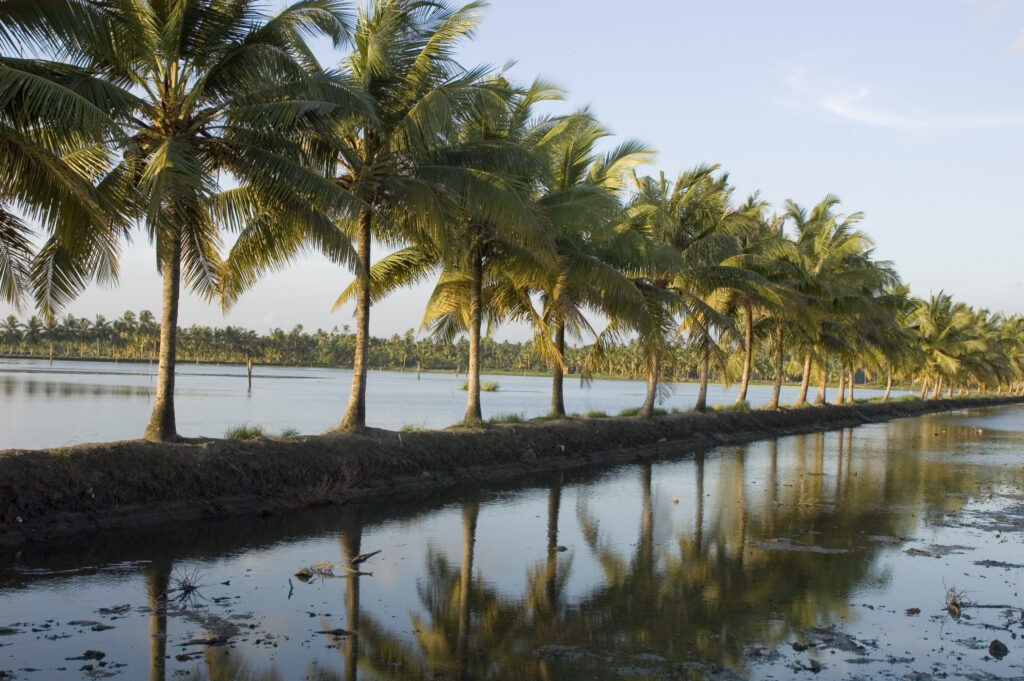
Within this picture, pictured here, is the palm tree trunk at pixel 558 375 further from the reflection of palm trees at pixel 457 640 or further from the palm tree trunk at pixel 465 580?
the reflection of palm trees at pixel 457 640

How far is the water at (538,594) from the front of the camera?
6656 mm

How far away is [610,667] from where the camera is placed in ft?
21.7

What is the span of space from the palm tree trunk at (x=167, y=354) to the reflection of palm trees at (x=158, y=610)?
368 centimetres

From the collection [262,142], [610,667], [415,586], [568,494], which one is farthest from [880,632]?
[262,142]

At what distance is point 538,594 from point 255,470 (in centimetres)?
611

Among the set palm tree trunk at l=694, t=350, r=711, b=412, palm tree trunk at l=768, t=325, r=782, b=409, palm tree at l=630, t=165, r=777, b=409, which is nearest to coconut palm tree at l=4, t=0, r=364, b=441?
palm tree at l=630, t=165, r=777, b=409

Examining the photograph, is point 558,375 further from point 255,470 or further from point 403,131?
point 255,470

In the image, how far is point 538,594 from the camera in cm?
887

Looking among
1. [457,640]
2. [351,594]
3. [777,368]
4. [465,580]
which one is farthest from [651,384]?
[457,640]

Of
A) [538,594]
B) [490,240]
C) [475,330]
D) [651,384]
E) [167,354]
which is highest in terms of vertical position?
[490,240]

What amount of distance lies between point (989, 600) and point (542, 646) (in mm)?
4819

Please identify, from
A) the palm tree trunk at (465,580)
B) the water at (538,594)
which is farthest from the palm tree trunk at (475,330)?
the palm tree trunk at (465,580)

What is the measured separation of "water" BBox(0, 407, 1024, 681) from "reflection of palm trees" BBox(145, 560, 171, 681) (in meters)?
0.02

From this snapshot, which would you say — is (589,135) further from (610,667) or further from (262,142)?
(610,667)
